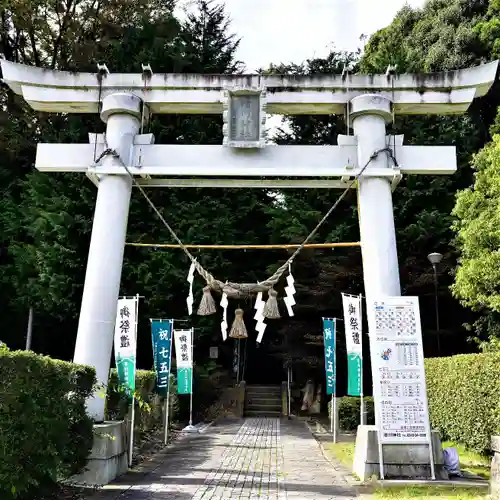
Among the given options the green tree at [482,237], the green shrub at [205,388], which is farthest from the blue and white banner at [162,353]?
the green tree at [482,237]

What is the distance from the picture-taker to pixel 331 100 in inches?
328

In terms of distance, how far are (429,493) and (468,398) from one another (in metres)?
3.83

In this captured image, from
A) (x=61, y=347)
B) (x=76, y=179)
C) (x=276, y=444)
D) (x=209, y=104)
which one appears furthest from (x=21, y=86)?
(x=61, y=347)

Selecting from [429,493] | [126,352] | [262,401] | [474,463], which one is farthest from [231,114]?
[262,401]

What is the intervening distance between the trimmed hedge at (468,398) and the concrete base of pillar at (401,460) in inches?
83.5

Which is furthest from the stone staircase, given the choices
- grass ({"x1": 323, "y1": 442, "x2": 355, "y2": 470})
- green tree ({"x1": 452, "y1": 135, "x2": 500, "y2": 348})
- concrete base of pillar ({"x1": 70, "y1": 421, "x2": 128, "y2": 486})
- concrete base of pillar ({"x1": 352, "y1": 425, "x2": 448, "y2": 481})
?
concrete base of pillar ({"x1": 352, "y1": 425, "x2": 448, "y2": 481})

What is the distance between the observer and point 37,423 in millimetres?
4824

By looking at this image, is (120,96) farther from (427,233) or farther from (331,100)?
(427,233)

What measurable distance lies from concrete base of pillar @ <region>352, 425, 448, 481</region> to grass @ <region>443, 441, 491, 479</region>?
1.18 m

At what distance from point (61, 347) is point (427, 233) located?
1342 centimetres

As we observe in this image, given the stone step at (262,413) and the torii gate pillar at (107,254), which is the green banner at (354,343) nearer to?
the torii gate pillar at (107,254)

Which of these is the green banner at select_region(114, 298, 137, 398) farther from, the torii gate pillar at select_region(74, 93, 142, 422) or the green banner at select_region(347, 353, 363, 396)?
the green banner at select_region(347, 353, 363, 396)

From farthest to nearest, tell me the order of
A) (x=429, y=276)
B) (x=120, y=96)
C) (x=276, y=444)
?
(x=429, y=276)
(x=276, y=444)
(x=120, y=96)

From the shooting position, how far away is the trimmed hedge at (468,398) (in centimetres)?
870
